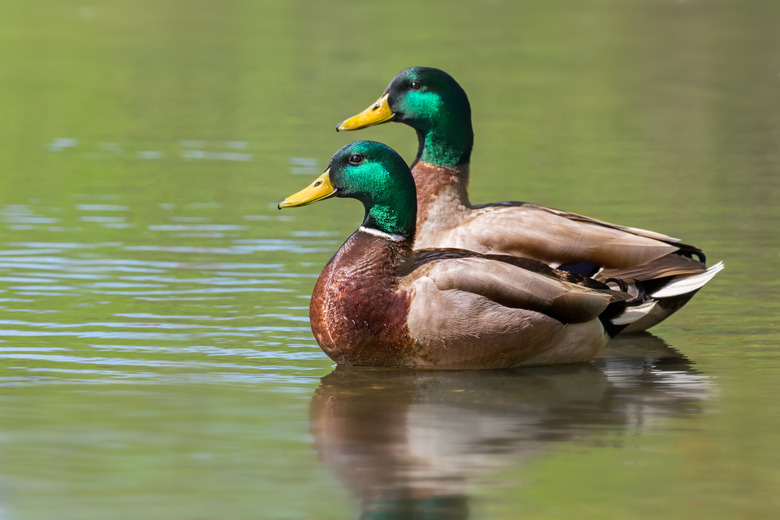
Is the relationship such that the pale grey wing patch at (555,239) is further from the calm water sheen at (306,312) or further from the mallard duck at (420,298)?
the calm water sheen at (306,312)

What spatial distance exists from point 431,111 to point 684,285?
72.1 inches

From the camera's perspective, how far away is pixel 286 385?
735 cm

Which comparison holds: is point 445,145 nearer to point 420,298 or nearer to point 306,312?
point 306,312

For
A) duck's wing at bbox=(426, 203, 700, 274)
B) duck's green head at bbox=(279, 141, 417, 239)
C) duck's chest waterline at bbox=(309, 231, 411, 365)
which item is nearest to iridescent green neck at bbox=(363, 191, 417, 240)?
duck's green head at bbox=(279, 141, 417, 239)

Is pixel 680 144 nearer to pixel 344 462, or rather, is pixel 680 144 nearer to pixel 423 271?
pixel 423 271

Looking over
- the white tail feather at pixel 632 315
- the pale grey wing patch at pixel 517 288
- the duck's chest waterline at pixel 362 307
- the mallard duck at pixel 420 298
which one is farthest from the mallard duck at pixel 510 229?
the duck's chest waterline at pixel 362 307

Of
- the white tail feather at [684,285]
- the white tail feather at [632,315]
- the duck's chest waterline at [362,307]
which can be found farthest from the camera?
the white tail feather at [684,285]

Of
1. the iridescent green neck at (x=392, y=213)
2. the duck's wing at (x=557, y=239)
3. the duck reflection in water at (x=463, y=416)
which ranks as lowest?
the duck reflection in water at (x=463, y=416)

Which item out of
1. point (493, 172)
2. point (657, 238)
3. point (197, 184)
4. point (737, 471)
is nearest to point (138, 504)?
point (737, 471)

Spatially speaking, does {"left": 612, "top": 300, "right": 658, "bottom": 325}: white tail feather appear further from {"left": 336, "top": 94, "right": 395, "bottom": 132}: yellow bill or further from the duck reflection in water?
{"left": 336, "top": 94, "right": 395, "bottom": 132}: yellow bill

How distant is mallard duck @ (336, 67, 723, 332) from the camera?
824 centimetres

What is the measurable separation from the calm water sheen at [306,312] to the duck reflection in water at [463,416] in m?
0.02

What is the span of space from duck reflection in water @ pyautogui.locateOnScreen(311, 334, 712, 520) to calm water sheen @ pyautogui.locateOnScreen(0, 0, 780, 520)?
0.02m

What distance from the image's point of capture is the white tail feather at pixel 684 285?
8.21 meters
